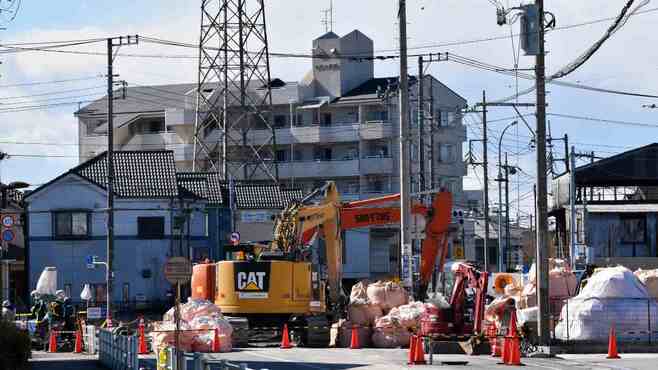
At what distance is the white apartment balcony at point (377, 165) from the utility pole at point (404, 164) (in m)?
49.5

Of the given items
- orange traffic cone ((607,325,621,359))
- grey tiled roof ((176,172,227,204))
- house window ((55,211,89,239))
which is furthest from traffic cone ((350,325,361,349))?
grey tiled roof ((176,172,227,204))

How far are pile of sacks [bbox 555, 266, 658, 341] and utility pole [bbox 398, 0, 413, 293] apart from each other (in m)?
7.12

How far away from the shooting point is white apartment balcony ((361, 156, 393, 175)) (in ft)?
312

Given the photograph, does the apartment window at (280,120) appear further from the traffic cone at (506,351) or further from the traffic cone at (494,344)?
the traffic cone at (506,351)

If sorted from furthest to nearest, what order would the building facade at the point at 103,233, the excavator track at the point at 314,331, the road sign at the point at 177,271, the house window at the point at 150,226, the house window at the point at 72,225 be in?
the house window at the point at 150,226
the house window at the point at 72,225
the building facade at the point at 103,233
the excavator track at the point at 314,331
the road sign at the point at 177,271

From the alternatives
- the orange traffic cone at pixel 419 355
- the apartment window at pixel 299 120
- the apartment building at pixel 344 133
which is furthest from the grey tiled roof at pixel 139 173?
the orange traffic cone at pixel 419 355

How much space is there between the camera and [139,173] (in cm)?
8062

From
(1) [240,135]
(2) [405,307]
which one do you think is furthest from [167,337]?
(1) [240,135]

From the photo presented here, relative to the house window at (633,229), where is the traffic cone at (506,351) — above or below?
below

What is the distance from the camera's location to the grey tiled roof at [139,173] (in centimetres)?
7925

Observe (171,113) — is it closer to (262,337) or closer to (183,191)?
(183,191)

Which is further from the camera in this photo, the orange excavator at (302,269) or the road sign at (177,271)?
the orange excavator at (302,269)

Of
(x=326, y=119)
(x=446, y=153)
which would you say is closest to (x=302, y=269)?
(x=326, y=119)

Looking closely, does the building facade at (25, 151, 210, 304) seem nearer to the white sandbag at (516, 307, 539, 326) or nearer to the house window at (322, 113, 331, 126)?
the house window at (322, 113, 331, 126)
